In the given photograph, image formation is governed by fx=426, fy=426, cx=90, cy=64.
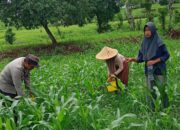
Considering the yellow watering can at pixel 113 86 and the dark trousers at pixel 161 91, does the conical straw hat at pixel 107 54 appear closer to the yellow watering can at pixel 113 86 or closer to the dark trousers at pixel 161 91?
the yellow watering can at pixel 113 86

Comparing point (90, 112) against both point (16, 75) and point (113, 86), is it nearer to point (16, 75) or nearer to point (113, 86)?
point (16, 75)

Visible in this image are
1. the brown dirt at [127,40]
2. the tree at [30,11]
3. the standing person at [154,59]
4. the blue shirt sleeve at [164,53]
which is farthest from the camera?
the brown dirt at [127,40]

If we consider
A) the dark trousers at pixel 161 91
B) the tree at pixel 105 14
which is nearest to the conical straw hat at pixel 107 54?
the dark trousers at pixel 161 91

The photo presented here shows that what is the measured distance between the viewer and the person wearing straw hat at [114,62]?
9.19m

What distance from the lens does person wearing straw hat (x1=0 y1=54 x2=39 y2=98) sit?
720 centimetres

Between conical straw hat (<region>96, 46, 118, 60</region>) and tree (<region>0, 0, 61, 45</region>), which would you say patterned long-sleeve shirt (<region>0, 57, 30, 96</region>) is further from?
tree (<region>0, 0, 61, 45</region>)

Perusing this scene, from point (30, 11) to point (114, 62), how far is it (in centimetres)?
1210

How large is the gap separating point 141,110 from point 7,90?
2.50 meters

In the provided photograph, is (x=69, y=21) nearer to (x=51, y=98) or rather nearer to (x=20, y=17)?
(x=20, y=17)

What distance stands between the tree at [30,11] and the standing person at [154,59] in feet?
42.8

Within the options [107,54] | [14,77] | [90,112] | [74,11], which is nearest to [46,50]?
[74,11]

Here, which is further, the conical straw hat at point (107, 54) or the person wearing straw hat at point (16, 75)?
the conical straw hat at point (107, 54)

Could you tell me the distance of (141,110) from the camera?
7.85 metres

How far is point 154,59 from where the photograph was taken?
8062 millimetres
